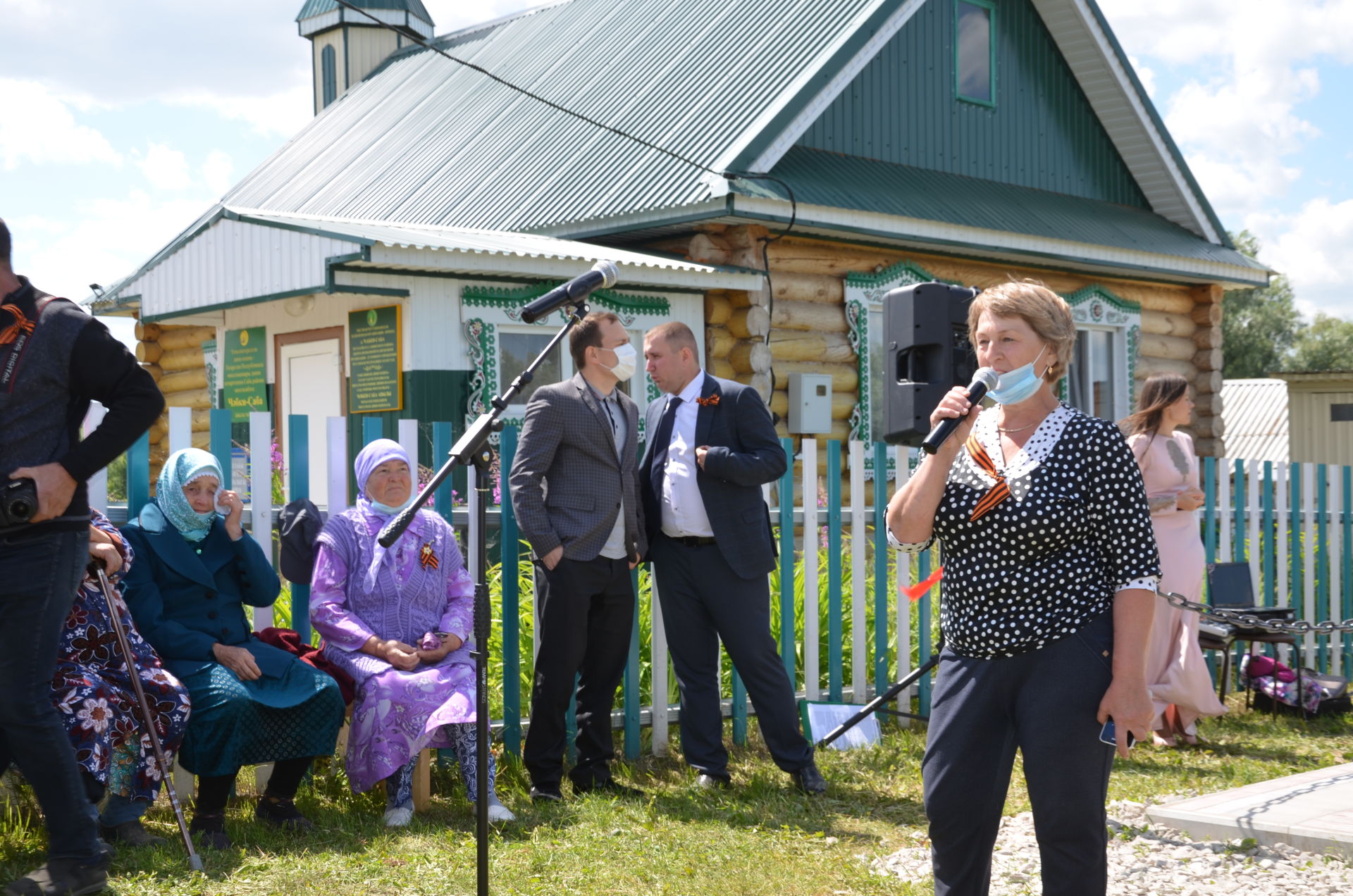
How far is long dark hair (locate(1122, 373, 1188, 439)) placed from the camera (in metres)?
6.89

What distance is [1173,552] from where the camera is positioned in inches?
278

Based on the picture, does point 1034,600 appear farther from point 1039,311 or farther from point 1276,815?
point 1276,815

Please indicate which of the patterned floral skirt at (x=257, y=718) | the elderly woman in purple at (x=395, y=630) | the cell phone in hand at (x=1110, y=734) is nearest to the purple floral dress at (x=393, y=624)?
the elderly woman in purple at (x=395, y=630)

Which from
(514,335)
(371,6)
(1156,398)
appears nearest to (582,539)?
(1156,398)

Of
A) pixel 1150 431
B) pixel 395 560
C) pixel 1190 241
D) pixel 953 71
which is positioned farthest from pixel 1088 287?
pixel 395 560

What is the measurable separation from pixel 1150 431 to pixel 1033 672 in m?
4.38

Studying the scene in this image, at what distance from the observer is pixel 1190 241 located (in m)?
15.1

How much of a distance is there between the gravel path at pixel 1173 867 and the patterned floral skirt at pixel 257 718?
205cm

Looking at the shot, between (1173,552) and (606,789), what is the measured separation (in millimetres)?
3331

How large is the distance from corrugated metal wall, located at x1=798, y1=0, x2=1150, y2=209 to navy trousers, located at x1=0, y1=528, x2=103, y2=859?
31.6 ft

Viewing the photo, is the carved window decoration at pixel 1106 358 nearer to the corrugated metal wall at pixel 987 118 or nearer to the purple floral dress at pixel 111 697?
the corrugated metal wall at pixel 987 118

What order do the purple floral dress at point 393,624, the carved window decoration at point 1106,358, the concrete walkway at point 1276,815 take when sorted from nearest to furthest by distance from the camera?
the concrete walkway at point 1276,815 → the purple floral dress at point 393,624 → the carved window decoration at point 1106,358

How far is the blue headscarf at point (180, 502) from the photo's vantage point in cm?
490

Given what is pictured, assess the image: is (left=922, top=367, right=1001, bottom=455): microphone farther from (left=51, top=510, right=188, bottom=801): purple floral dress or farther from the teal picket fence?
the teal picket fence
